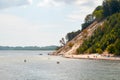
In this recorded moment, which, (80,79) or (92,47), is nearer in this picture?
(80,79)

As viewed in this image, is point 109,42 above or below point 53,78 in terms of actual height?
above

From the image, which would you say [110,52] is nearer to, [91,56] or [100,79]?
[91,56]

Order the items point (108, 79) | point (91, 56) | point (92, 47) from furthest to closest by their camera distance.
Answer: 1. point (92, 47)
2. point (91, 56)
3. point (108, 79)

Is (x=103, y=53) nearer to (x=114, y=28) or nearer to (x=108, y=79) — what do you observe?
(x=114, y=28)

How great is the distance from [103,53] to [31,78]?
101527mm

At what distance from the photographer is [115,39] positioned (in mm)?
186875

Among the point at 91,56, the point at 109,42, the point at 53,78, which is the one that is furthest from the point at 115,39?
the point at 53,78

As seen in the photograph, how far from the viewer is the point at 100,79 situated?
84250 millimetres

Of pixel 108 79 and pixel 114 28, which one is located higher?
pixel 114 28

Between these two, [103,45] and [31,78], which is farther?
[103,45]

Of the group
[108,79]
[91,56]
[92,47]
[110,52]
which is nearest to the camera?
[108,79]

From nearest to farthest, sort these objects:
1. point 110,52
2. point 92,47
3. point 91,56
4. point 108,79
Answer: point 108,79, point 110,52, point 91,56, point 92,47

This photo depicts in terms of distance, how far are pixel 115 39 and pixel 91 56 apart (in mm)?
15031

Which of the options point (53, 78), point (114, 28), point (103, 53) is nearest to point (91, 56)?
point (103, 53)
